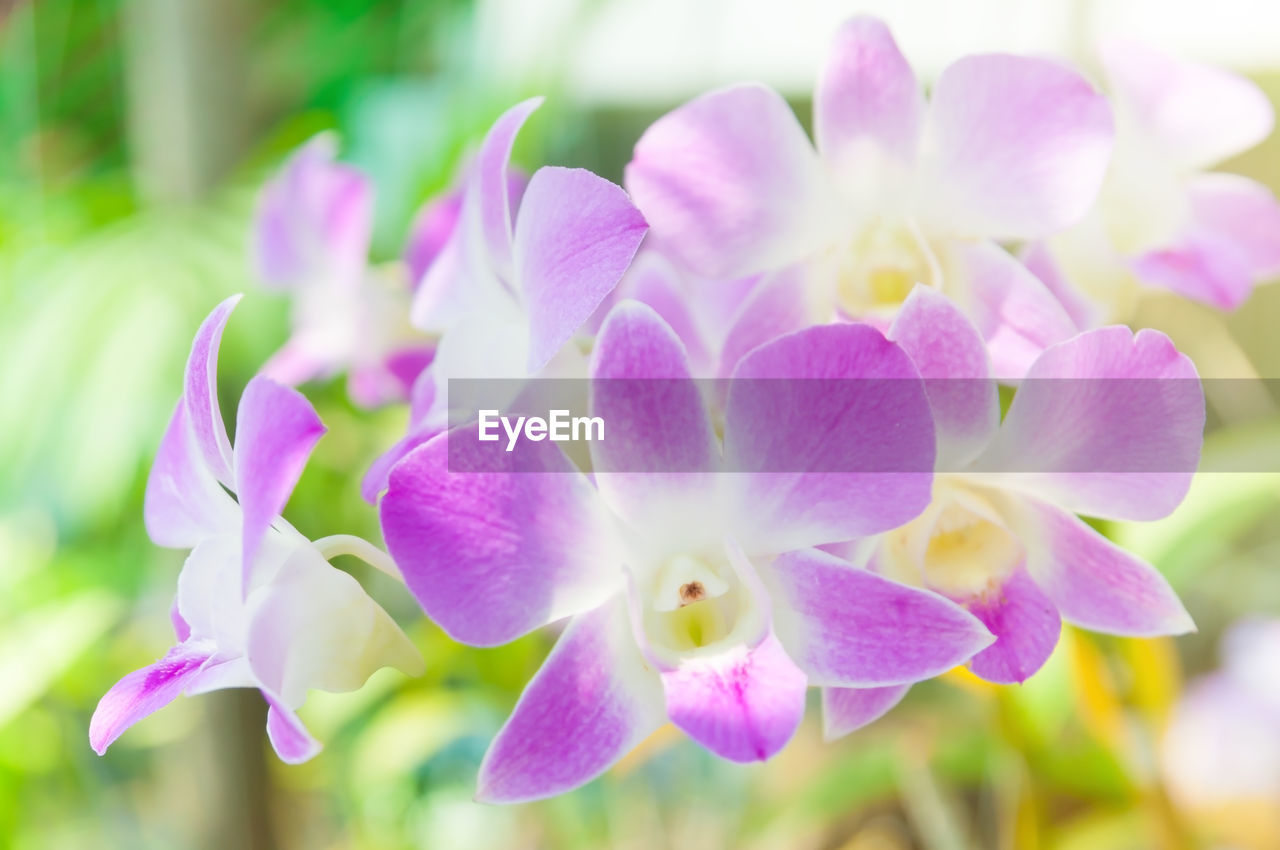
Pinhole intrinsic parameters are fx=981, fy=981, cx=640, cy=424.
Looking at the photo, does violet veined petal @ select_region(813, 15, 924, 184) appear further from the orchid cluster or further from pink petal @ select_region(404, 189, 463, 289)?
pink petal @ select_region(404, 189, 463, 289)

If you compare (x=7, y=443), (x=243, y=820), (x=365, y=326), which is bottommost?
(x=243, y=820)

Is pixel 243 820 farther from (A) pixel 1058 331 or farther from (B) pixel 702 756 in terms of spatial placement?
(A) pixel 1058 331

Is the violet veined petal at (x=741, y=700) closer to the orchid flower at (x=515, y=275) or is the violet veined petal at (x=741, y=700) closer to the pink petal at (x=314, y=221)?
the orchid flower at (x=515, y=275)

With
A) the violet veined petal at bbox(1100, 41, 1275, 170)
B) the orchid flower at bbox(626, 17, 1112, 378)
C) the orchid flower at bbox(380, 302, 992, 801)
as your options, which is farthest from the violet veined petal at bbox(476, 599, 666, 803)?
the violet veined petal at bbox(1100, 41, 1275, 170)

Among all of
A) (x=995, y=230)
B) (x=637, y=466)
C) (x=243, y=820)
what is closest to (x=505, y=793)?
(x=637, y=466)

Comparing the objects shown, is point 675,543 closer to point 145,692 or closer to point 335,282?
point 145,692

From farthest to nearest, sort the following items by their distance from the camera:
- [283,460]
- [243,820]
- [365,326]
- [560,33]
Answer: [243,820] → [560,33] → [365,326] → [283,460]

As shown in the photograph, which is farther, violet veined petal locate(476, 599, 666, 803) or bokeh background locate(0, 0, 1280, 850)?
bokeh background locate(0, 0, 1280, 850)

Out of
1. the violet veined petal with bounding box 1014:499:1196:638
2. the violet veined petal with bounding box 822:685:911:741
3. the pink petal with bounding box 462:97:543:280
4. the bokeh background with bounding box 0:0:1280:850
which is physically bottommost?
the bokeh background with bounding box 0:0:1280:850
